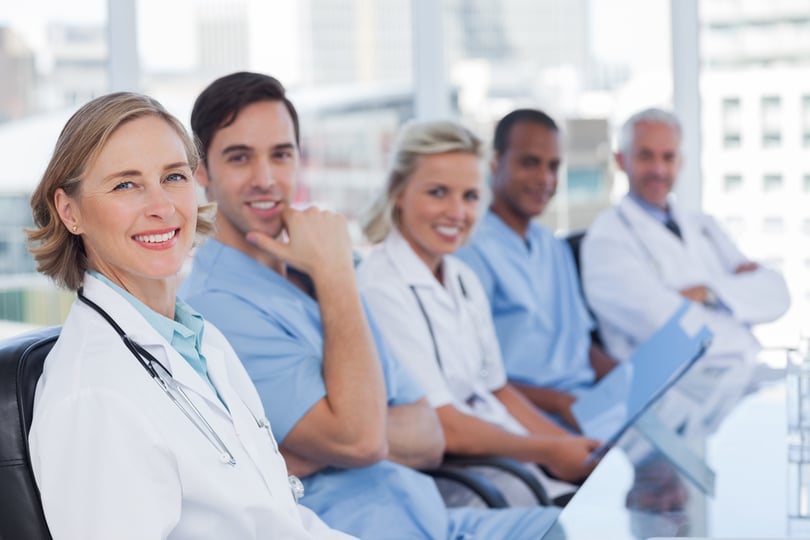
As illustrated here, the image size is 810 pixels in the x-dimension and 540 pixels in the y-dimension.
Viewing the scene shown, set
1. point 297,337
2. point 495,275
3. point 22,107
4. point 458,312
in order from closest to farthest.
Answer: point 297,337
point 458,312
point 495,275
point 22,107

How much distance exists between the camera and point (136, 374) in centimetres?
137

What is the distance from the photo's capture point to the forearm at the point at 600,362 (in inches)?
142

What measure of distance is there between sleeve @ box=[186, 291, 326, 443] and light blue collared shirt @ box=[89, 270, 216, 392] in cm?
33

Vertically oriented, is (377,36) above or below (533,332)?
above

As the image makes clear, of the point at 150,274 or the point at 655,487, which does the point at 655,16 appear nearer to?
the point at 655,487

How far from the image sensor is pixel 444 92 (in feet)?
16.2

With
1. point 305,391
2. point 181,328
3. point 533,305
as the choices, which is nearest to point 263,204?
point 305,391

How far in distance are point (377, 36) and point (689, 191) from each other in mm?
1649

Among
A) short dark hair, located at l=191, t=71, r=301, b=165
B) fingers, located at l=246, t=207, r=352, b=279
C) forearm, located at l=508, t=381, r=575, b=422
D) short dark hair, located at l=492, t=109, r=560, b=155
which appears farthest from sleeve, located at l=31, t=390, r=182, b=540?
short dark hair, located at l=492, t=109, r=560, b=155

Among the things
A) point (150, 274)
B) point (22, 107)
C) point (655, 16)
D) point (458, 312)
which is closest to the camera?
point (150, 274)

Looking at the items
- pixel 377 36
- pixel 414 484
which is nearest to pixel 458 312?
pixel 414 484

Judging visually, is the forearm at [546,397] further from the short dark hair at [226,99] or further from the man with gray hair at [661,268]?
the short dark hair at [226,99]

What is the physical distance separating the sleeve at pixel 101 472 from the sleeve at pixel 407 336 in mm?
1274

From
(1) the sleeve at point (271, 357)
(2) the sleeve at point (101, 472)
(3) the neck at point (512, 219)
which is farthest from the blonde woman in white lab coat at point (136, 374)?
(3) the neck at point (512, 219)
